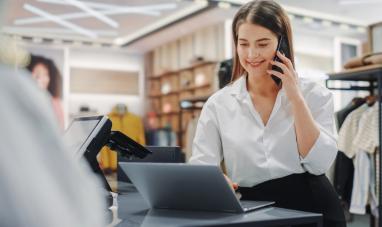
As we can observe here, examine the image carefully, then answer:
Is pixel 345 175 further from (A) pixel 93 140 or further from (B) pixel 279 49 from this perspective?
(A) pixel 93 140

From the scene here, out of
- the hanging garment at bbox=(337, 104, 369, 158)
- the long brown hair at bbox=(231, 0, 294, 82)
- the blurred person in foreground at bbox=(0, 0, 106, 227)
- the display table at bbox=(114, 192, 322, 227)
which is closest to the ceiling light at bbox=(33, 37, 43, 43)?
the hanging garment at bbox=(337, 104, 369, 158)

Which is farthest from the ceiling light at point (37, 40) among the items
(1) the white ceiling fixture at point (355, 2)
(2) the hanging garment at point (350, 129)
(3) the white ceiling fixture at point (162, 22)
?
(2) the hanging garment at point (350, 129)

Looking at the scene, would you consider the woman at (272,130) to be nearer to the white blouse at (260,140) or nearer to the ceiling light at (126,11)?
the white blouse at (260,140)

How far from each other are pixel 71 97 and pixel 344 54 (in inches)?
263

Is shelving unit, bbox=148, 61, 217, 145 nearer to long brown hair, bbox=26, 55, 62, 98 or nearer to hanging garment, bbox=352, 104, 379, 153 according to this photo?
long brown hair, bbox=26, 55, 62, 98

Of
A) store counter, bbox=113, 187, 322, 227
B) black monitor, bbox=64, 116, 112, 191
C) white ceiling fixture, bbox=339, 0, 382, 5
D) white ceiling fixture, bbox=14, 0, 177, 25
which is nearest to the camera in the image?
store counter, bbox=113, 187, 322, 227

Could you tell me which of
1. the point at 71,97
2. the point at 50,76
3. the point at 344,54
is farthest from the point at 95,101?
the point at 344,54

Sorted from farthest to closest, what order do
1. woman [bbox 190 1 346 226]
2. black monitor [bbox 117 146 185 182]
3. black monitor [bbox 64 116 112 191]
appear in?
black monitor [bbox 117 146 185 182], woman [bbox 190 1 346 226], black monitor [bbox 64 116 112 191]

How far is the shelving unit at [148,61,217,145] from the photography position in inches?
390

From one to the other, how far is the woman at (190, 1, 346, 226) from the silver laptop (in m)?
0.22

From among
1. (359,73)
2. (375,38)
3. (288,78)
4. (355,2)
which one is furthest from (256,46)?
(355,2)

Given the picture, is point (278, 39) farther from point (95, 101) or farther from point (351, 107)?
point (95, 101)

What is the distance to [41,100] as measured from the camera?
52 cm

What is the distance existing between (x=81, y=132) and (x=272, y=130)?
1.91ft
